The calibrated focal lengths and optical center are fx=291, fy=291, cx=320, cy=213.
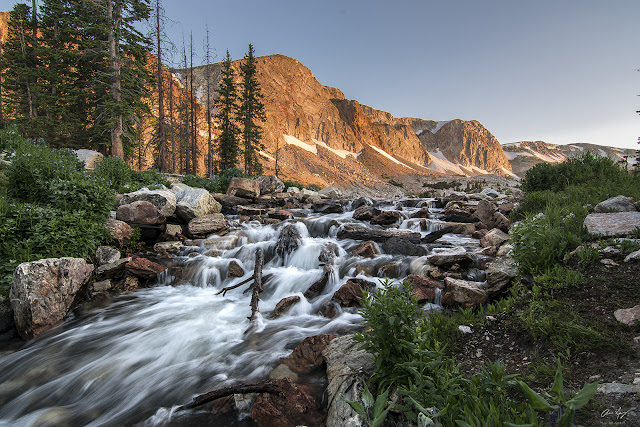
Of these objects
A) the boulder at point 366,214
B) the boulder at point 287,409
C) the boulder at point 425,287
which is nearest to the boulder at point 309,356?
the boulder at point 287,409

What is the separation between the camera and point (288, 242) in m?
8.22

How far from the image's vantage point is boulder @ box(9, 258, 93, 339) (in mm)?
4602

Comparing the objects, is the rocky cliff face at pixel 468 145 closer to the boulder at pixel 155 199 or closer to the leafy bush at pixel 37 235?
the boulder at pixel 155 199

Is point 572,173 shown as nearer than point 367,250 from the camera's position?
No

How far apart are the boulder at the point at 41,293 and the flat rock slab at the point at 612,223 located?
8328mm

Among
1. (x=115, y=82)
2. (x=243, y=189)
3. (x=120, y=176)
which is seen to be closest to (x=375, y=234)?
(x=243, y=189)

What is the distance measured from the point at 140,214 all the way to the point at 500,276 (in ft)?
29.0

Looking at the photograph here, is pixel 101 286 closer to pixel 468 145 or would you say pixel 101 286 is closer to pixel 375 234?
pixel 375 234

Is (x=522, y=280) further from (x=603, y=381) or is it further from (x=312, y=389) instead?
(x=312, y=389)

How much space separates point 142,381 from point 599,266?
5.85 metres

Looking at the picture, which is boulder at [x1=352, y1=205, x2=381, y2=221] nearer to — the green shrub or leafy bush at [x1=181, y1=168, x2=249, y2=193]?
leafy bush at [x1=181, y1=168, x2=249, y2=193]

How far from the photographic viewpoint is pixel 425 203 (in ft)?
51.3

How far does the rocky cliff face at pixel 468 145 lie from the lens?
5812 inches

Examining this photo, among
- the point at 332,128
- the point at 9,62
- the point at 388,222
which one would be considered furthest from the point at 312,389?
the point at 332,128
